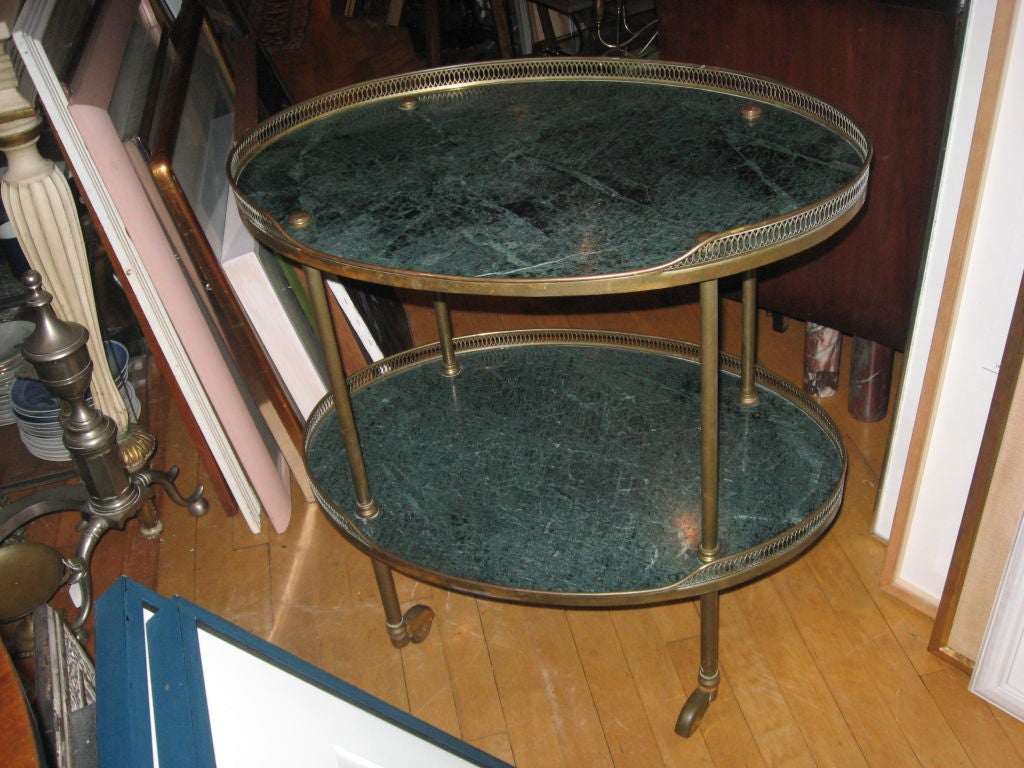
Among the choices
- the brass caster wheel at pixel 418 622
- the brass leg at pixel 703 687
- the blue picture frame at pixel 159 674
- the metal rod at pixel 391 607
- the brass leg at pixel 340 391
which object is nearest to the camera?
the blue picture frame at pixel 159 674

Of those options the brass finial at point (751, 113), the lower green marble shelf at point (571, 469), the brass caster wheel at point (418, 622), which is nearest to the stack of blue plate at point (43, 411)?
the lower green marble shelf at point (571, 469)

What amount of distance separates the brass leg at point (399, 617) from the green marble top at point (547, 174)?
634 mm

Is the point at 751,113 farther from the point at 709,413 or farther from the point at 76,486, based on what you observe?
the point at 76,486

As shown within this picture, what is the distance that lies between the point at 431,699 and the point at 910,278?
41.2 inches

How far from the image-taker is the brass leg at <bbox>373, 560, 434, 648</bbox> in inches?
61.7

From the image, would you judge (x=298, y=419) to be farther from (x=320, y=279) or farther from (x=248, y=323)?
(x=320, y=279)

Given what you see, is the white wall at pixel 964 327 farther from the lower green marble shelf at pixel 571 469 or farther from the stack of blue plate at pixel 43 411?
the stack of blue plate at pixel 43 411

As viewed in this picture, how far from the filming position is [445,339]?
1.65 meters

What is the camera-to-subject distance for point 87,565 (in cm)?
172

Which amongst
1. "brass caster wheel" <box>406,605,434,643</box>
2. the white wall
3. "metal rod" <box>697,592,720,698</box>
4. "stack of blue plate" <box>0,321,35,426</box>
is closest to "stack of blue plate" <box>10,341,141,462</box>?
"stack of blue plate" <box>0,321,35,426</box>

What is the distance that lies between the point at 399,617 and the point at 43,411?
842mm

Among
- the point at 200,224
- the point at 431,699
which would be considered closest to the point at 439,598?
the point at 431,699

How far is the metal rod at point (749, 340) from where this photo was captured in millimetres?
1476

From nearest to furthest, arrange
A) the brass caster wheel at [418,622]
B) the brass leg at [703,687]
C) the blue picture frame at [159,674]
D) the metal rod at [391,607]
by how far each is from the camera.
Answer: the blue picture frame at [159,674] → the brass leg at [703,687] → the metal rod at [391,607] → the brass caster wheel at [418,622]
